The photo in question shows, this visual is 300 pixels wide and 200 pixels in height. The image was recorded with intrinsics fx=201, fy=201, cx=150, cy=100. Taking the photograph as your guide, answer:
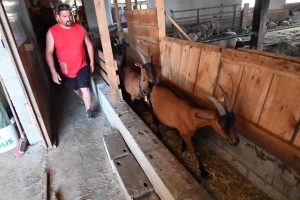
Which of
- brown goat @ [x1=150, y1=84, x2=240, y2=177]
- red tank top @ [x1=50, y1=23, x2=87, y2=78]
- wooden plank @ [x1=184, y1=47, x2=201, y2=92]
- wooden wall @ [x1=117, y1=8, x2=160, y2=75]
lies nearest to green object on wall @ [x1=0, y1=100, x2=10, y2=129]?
red tank top @ [x1=50, y1=23, x2=87, y2=78]

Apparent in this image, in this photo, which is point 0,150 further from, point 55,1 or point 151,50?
point 55,1

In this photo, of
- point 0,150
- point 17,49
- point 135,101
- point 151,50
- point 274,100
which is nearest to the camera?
point 274,100

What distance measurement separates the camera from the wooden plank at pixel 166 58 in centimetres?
314

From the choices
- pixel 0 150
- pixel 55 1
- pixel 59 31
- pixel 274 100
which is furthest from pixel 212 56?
pixel 55 1

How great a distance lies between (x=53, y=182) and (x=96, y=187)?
56cm

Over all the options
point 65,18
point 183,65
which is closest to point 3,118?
point 65,18

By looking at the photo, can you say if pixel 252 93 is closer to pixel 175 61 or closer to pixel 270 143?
pixel 270 143

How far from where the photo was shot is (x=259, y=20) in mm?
3074

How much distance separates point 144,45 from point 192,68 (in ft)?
5.11

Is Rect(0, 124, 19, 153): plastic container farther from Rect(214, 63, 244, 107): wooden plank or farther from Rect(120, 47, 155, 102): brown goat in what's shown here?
Rect(214, 63, 244, 107): wooden plank

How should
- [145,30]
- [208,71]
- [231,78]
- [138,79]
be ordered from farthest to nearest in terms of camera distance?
[145,30] → [138,79] → [208,71] → [231,78]

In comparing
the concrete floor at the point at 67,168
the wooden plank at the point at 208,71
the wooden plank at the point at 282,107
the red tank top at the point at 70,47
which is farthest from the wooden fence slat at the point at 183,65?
the red tank top at the point at 70,47

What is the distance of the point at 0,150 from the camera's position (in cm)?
293

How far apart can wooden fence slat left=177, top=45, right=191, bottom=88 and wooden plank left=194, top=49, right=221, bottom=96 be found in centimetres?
29
